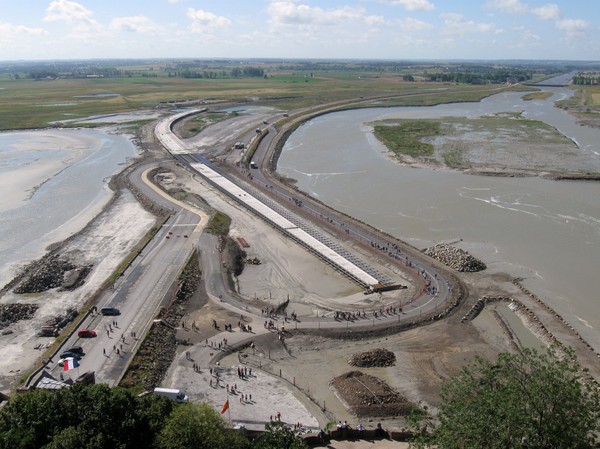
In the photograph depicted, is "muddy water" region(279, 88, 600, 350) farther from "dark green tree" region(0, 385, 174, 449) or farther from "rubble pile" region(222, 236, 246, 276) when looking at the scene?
"dark green tree" region(0, 385, 174, 449)

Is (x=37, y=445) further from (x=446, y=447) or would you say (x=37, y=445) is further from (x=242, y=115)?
(x=242, y=115)

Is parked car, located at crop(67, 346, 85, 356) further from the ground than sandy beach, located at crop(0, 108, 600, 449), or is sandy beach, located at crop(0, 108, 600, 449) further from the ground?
parked car, located at crop(67, 346, 85, 356)

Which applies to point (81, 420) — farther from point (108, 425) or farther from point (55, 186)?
point (55, 186)

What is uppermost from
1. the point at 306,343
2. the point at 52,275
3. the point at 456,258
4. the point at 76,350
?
the point at 456,258

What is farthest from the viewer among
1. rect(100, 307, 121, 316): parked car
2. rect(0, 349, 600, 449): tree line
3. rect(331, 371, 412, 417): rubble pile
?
rect(100, 307, 121, 316): parked car

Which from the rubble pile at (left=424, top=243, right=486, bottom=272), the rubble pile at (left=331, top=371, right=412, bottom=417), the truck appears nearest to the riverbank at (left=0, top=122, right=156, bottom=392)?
the truck

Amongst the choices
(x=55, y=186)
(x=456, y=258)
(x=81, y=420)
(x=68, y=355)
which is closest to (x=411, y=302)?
(x=456, y=258)

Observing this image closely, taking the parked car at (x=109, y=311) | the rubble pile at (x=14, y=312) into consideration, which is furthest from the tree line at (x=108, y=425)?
the rubble pile at (x=14, y=312)

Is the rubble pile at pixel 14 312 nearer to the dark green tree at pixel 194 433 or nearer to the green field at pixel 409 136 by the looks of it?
the dark green tree at pixel 194 433
